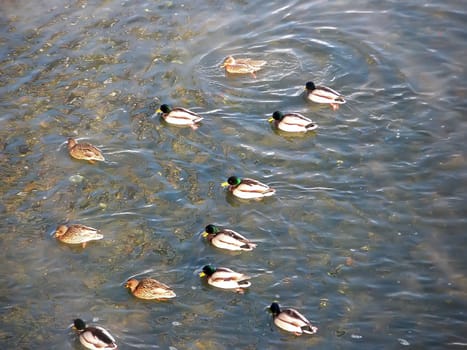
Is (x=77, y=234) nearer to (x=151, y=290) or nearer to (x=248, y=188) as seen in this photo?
(x=151, y=290)

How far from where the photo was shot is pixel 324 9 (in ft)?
59.1

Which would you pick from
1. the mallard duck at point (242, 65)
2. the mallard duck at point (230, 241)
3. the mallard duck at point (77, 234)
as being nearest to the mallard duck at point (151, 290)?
the mallard duck at point (230, 241)

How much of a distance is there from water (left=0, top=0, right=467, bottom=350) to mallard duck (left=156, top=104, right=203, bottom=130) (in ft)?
0.69

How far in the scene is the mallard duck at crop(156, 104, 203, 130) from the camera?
47.8ft

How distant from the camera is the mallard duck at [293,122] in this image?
14109 mm

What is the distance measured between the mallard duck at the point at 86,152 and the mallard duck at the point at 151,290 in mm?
3491

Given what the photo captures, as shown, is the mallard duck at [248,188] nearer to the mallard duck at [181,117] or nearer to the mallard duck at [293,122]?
the mallard duck at [293,122]

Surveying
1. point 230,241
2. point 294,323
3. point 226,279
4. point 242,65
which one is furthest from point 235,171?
point 294,323

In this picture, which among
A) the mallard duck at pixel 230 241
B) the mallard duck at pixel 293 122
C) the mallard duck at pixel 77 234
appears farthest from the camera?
the mallard duck at pixel 293 122

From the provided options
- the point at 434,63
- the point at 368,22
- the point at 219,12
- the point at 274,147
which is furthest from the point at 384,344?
the point at 219,12

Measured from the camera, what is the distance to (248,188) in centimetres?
1280

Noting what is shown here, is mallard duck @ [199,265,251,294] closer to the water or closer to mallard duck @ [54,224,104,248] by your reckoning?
the water

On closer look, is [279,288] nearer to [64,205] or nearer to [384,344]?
[384,344]

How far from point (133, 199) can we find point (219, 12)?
6876mm
